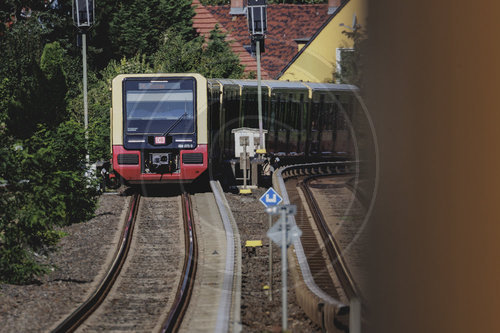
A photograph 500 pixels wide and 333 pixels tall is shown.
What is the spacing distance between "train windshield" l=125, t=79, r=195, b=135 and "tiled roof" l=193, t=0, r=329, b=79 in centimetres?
2715

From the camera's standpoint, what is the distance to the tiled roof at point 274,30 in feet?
163

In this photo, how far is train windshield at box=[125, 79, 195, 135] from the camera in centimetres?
2131

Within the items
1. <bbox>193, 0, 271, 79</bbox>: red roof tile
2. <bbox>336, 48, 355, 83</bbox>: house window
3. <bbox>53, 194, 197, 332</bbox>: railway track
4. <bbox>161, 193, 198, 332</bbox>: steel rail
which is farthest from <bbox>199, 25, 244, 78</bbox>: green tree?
<bbox>336, 48, 355, 83</bbox>: house window

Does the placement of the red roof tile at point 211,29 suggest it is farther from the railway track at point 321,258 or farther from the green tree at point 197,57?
the railway track at point 321,258

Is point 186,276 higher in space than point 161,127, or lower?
lower

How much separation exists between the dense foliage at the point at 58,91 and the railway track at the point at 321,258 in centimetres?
444

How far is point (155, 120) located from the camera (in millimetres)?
21453

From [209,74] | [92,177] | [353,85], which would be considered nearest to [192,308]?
[92,177]

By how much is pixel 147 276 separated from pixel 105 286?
1312 millimetres

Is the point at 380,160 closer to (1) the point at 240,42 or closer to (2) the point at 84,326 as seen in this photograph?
(2) the point at 84,326

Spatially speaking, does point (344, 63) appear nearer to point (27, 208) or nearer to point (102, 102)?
point (27, 208)

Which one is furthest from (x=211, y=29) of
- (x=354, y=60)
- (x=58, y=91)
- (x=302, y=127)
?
(x=354, y=60)

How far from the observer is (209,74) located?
4062 centimetres

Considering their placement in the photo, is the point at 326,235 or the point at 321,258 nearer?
the point at 321,258
